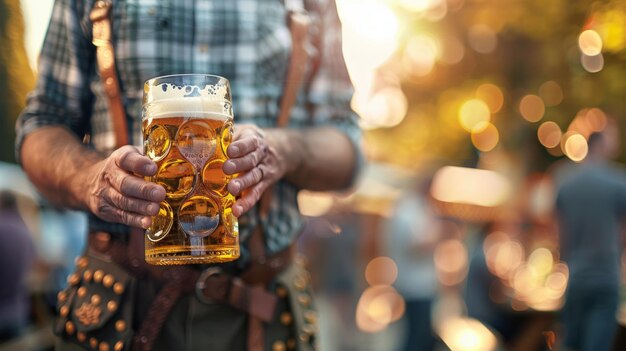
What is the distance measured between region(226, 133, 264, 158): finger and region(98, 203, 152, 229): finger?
13cm

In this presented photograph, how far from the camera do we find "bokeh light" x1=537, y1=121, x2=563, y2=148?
940 centimetres

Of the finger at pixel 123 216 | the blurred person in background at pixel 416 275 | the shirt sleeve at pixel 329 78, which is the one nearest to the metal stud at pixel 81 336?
the finger at pixel 123 216

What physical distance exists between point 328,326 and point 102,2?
Answer: 271 inches

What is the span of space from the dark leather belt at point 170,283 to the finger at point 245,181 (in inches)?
10.2

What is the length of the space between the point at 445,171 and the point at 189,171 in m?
10.6

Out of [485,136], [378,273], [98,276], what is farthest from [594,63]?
[485,136]

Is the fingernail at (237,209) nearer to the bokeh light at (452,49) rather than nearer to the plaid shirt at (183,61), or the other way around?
the plaid shirt at (183,61)

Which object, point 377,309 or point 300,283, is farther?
point 377,309

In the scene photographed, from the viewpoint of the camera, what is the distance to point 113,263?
1.39m

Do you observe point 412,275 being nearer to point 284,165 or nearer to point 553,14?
point 553,14

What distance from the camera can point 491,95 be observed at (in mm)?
10148

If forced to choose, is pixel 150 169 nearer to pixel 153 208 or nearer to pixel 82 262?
pixel 153 208

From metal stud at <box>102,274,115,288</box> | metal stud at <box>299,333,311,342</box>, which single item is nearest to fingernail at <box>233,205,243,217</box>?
metal stud at <box>102,274,115,288</box>

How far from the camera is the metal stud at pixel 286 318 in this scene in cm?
151
